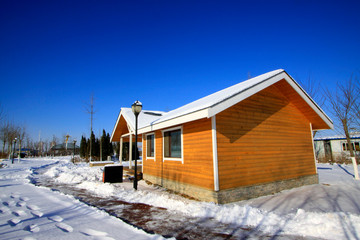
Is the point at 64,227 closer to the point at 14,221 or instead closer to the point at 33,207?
the point at 14,221

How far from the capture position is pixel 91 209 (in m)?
5.35

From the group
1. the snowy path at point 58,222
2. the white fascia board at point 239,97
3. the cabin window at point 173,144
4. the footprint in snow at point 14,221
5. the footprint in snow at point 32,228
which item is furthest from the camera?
the cabin window at point 173,144

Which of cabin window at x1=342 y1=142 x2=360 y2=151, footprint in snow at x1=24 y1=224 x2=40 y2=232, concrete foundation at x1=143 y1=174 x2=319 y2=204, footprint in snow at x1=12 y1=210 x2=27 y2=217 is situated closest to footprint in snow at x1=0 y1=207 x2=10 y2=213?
footprint in snow at x1=12 y1=210 x2=27 y2=217

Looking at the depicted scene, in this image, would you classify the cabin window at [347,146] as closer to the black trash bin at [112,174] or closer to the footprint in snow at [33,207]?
the black trash bin at [112,174]

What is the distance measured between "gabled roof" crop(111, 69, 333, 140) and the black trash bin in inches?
98.1

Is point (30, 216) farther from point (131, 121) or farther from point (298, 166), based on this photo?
point (298, 166)

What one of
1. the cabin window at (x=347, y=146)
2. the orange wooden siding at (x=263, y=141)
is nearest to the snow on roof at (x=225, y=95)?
the orange wooden siding at (x=263, y=141)

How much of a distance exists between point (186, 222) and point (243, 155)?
3290 millimetres

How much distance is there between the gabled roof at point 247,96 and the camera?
5.99 metres

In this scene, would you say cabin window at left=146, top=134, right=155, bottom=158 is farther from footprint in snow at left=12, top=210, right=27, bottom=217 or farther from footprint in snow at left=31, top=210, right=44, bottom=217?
footprint in snow at left=12, top=210, right=27, bottom=217

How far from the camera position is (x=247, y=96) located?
21.7 ft

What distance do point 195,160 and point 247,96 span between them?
2.83 metres

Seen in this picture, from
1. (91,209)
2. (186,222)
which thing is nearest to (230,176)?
(186,222)

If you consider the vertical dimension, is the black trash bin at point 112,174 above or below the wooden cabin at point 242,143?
below
